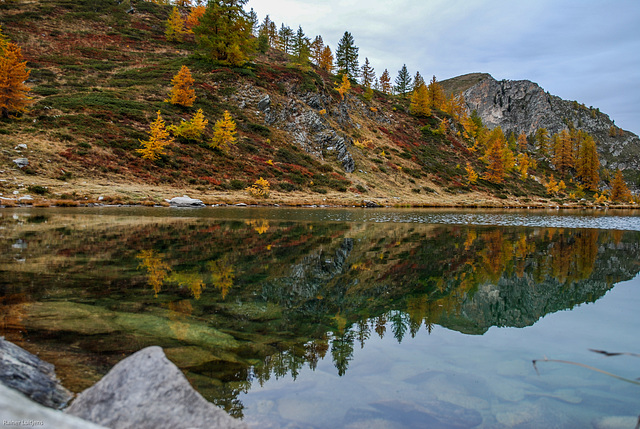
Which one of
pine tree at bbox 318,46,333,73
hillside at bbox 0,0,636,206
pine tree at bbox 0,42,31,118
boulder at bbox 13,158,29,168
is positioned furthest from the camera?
pine tree at bbox 318,46,333,73

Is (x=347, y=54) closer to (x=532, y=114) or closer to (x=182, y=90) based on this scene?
(x=182, y=90)

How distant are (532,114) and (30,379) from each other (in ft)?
692

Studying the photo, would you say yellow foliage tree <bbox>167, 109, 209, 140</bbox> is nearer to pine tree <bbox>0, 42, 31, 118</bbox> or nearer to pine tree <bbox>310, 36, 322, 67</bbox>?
pine tree <bbox>0, 42, 31, 118</bbox>

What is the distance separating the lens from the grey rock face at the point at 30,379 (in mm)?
2715

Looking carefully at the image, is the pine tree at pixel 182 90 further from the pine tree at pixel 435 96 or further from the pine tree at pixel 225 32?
the pine tree at pixel 435 96

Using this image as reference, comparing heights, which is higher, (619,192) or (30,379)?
(619,192)

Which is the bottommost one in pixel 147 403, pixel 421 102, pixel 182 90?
pixel 147 403

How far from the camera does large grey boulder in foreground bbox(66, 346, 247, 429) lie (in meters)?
2.26

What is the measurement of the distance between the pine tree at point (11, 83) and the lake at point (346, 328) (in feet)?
102

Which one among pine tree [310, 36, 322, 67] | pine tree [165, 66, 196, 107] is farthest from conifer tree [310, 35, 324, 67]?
pine tree [165, 66, 196, 107]

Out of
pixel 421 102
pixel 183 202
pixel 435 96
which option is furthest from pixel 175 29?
pixel 435 96

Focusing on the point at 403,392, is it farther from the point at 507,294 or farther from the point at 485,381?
the point at 507,294

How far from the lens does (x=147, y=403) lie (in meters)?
2.35

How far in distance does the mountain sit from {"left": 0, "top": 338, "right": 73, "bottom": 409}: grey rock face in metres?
192
